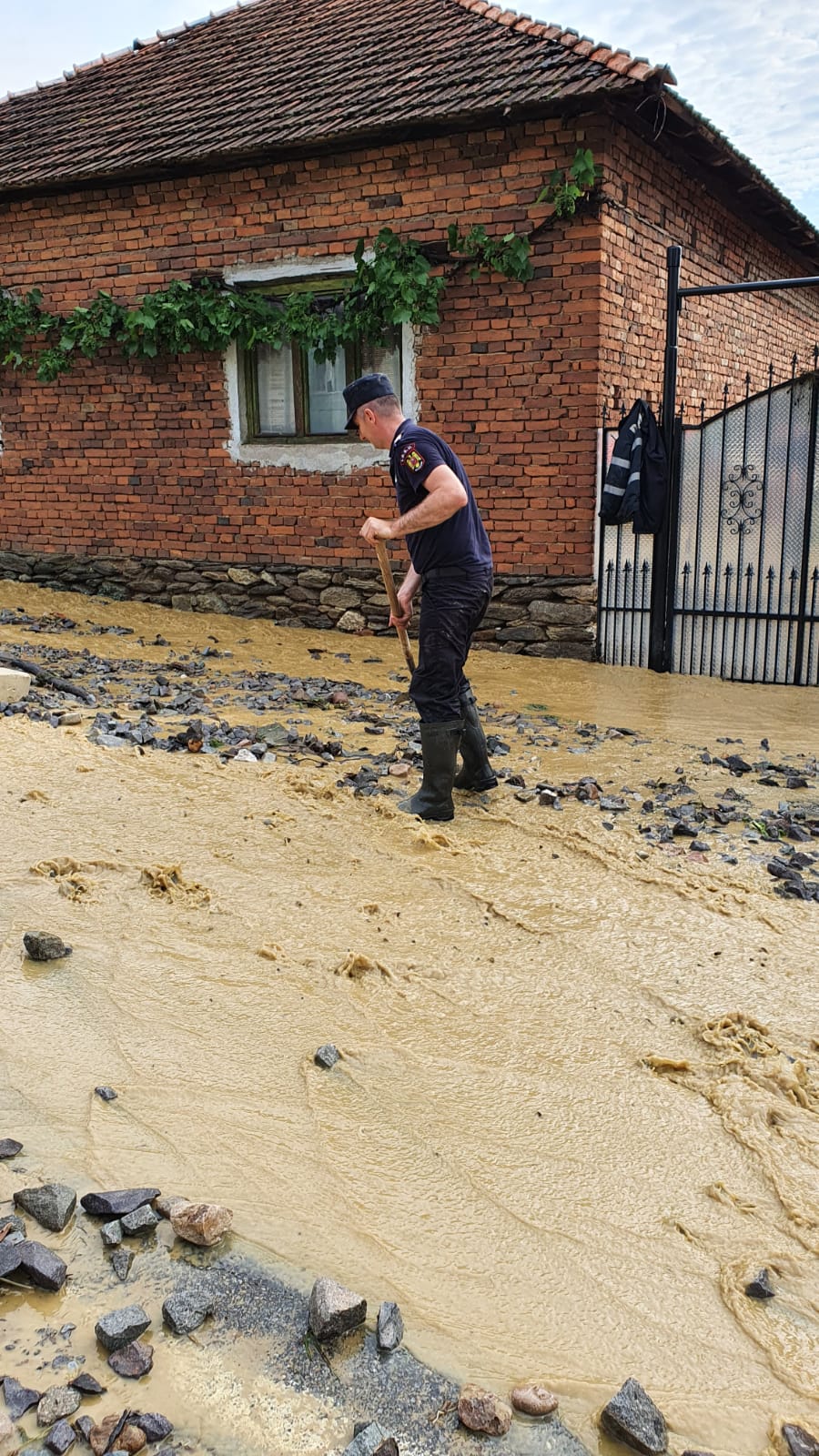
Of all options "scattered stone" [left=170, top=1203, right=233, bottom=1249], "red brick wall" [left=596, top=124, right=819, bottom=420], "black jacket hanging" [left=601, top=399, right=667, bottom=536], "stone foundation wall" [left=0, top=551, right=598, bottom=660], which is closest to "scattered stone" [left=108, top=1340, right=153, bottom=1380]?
"scattered stone" [left=170, top=1203, right=233, bottom=1249]

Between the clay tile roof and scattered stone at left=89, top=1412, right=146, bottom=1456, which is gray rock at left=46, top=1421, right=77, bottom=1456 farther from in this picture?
the clay tile roof

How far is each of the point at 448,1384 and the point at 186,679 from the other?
625cm

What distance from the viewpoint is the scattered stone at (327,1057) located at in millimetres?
2871

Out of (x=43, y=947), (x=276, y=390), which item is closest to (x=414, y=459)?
(x=43, y=947)

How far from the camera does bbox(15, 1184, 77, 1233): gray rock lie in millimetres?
2201

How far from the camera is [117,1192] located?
7.48 feet

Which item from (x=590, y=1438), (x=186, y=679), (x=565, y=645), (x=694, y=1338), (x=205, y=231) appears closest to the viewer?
(x=590, y=1438)

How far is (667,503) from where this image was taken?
26.5ft

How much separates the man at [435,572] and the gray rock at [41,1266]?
9.52 ft

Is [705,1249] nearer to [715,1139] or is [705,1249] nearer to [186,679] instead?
[715,1139]

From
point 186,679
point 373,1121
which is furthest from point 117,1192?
point 186,679

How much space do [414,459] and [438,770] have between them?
1.37m

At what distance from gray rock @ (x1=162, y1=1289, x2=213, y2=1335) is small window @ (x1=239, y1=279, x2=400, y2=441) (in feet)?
27.8

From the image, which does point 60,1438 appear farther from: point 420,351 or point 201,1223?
point 420,351
